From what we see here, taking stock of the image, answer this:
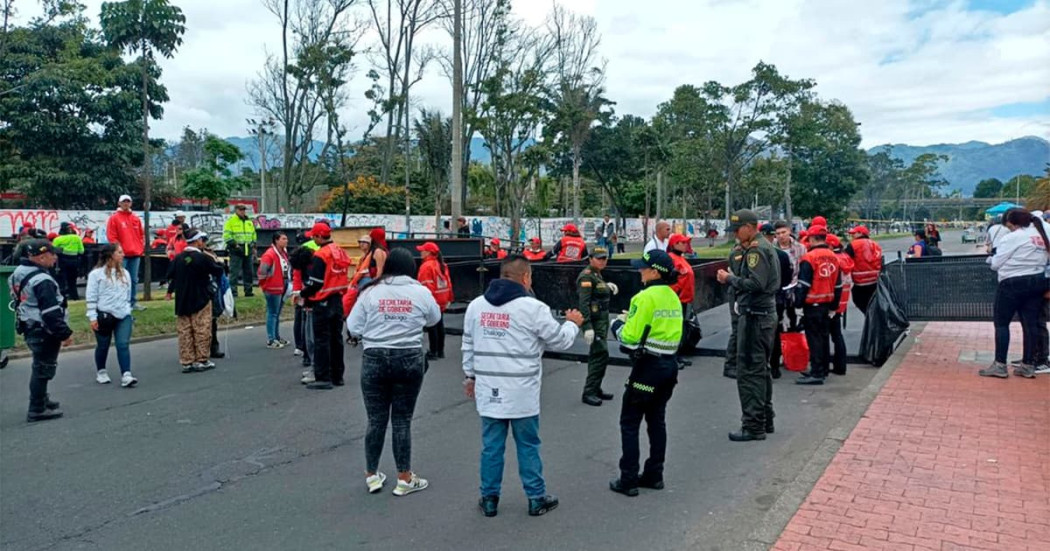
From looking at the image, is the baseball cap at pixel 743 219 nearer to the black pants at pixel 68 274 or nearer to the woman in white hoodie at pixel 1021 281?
the woman in white hoodie at pixel 1021 281

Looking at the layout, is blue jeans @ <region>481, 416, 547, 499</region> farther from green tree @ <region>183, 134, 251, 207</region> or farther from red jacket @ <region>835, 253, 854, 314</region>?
green tree @ <region>183, 134, 251, 207</region>

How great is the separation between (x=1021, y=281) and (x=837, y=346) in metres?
2.01

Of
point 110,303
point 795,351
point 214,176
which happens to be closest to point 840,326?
point 795,351

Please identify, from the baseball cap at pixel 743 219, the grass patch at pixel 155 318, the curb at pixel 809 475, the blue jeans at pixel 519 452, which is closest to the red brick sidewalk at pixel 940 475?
the curb at pixel 809 475

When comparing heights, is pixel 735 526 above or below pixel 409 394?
below

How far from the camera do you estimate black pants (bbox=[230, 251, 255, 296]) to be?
1506 cm

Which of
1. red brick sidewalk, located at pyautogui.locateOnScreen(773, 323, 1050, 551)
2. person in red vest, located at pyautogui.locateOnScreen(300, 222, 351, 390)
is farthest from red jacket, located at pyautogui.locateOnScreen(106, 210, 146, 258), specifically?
red brick sidewalk, located at pyautogui.locateOnScreen(773, 323, 1050, 551)

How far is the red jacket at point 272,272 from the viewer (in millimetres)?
10344

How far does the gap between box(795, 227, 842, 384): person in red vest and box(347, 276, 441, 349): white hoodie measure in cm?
487

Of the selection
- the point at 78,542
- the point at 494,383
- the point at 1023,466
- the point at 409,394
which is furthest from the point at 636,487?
the point at 78,542

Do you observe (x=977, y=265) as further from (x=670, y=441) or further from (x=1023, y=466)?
(x=670, y=441)

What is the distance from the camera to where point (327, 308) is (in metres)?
8.23

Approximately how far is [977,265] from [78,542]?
33.3 ft

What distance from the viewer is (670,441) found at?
6.26 meters
